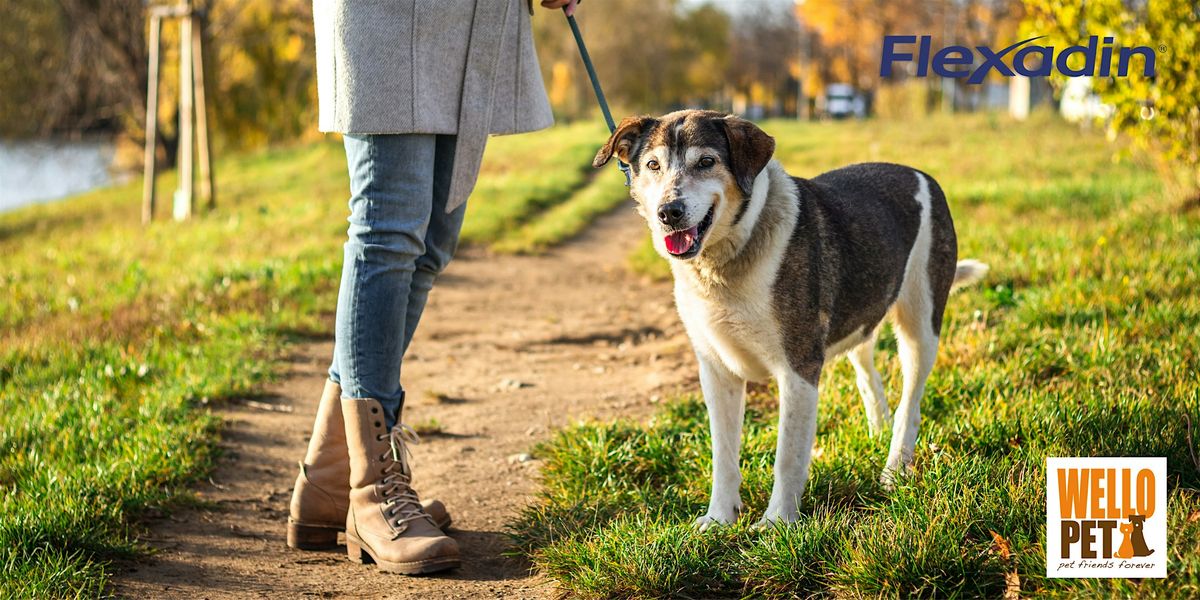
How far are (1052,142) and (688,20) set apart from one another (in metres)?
55.6

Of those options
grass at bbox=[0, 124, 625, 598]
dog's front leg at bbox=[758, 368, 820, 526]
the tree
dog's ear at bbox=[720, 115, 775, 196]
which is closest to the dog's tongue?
dog's ear at bbox=[720, 115, 775, 196]

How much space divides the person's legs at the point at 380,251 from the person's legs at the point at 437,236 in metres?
0.11

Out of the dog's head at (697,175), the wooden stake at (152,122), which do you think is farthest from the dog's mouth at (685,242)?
the wooden stake at (152,122)

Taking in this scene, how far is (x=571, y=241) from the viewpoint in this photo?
1129cm

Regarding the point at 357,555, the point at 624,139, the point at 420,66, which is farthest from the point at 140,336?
the point at 624,139

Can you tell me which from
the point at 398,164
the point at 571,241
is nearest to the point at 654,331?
the point at 398,164

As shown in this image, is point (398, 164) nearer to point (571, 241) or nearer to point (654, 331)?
point (654, 331)

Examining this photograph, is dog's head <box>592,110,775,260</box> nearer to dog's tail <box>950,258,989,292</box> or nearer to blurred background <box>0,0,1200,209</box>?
dog's tail <box>950,258,989,292</box>

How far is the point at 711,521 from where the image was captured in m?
3.62

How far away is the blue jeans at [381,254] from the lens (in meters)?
3.58

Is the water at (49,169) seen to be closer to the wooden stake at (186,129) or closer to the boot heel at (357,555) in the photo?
the wooden stake at (186,129)

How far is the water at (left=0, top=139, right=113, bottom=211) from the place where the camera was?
22.0 meters

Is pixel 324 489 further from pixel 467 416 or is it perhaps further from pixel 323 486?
pixel 467 416

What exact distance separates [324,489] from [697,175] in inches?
68.0
